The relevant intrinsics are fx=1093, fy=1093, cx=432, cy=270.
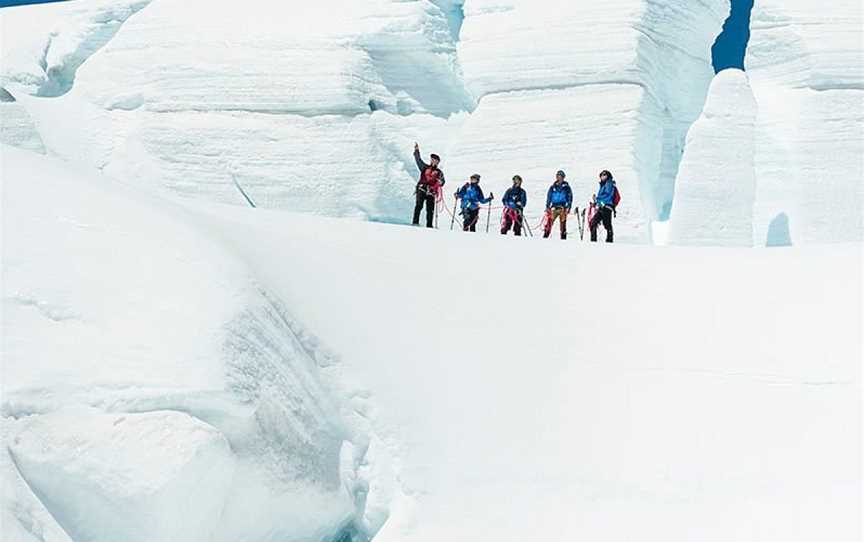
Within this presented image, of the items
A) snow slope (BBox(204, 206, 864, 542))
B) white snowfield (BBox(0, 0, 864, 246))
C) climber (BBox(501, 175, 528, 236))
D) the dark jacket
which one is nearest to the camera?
snow slope (BBox(204, 206, 864, 542))

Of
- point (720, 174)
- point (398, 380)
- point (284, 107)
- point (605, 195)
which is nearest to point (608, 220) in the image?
point (605, 195)

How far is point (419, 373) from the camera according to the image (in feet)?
24.6

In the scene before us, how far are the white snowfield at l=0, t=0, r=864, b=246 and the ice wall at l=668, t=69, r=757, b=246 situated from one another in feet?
0.28

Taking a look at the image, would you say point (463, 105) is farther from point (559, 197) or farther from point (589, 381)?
point (589, 381)

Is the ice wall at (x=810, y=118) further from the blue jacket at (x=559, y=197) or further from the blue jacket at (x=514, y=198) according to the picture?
the blue jacket at (x=514, y=198)

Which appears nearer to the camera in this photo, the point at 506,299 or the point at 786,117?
the point at 506,299

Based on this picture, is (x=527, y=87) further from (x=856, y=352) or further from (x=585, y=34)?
(x=856, y=352)

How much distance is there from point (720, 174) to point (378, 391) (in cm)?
1523

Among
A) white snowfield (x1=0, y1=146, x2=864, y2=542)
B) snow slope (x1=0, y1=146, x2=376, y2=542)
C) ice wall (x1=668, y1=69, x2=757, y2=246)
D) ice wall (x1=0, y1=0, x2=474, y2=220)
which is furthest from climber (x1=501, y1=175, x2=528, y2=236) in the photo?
ice wall (x1=0, y1=0, x2=474, y2=220)

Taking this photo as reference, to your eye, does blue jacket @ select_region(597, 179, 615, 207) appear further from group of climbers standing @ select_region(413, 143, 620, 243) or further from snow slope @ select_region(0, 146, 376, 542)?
snow slope @ select_region(0, 146, 376, 542)

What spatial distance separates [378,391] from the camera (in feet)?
23.7

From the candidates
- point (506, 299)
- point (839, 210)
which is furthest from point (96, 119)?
point (506, 299)

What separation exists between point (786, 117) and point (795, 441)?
1542 centimetres

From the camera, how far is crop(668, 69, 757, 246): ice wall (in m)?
20.7
